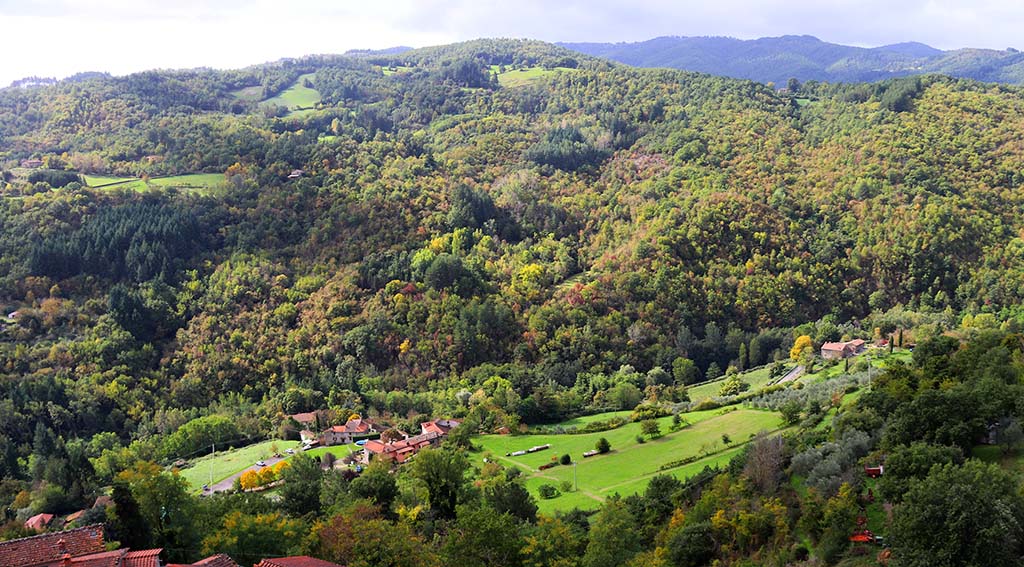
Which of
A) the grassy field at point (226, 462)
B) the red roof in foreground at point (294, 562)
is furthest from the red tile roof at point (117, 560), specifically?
the grassy field at point (226, 462)

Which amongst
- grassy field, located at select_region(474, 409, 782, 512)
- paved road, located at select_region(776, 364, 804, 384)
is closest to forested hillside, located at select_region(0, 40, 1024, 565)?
grassy field, located at select_region(474, 409, 782, 512)

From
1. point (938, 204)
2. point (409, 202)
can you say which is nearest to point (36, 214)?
point (409, 202)

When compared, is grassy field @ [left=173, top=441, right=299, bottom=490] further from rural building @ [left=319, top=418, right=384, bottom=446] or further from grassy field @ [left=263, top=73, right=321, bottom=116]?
grassy field @ [left=263, top=73, right=321, bottom=116]

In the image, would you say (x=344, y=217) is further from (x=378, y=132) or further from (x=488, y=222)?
(x=378, y=132)

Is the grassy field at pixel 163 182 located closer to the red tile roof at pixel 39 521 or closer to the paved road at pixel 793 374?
the red tile roof at pixel 39 521

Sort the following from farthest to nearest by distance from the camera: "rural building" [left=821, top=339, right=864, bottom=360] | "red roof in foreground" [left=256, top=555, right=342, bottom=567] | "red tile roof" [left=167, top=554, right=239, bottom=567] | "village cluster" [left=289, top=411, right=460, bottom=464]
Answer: "rural building" [left=821, top=339, right=864, bottom=360] → "village cluster" [left=289, top=411, right=460, bottom=464] → "red roof in foreground" [left=256, top=555, right=342, bottom=567] → "red tile roof" [left=167, top=554, right=239, bottom=567]

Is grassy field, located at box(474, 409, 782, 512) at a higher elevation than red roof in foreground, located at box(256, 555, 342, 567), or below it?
below

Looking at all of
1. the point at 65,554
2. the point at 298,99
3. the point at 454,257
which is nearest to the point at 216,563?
the point at 65,554
